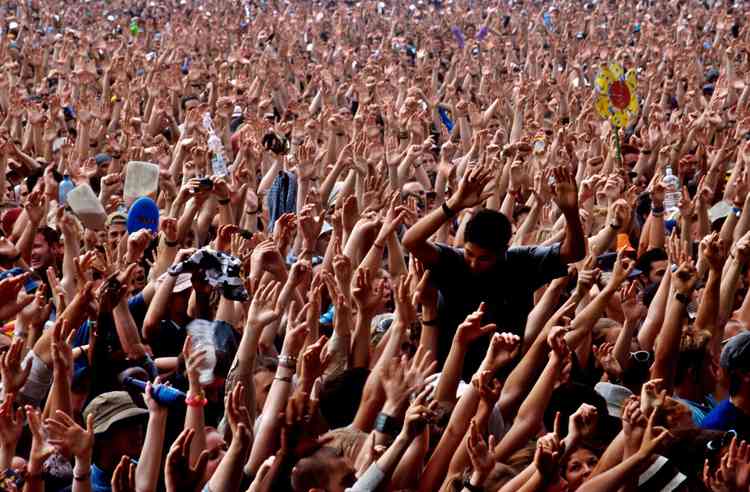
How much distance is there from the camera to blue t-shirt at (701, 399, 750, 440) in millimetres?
4273

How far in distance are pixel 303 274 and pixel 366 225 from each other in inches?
41.1

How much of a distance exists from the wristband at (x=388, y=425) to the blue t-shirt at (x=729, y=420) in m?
1.23

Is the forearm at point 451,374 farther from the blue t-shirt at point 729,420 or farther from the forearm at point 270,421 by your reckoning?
the blue t-shirt at point 729,420

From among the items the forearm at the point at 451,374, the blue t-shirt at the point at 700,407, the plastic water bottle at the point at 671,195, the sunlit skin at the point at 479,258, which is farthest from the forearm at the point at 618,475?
the plastic water bottle at the point at 671,195

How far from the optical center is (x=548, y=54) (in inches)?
644

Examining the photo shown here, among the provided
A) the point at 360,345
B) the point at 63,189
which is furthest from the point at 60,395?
the point at 63,189

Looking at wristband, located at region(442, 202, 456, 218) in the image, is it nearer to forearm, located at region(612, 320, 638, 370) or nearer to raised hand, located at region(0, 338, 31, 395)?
forearm, located at region(612, 320, 638, 370)

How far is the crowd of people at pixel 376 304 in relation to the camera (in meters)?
3.72

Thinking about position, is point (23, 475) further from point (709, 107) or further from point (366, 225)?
point (709, 107)

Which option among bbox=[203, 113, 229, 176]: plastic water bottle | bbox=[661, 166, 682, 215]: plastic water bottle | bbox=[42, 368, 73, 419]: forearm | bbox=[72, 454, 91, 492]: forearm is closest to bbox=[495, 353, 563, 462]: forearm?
bbox=[72, 454, 91, 492]: forearm

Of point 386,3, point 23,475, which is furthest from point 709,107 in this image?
point 386,3

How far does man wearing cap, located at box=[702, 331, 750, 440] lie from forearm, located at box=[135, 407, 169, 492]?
1918 mm

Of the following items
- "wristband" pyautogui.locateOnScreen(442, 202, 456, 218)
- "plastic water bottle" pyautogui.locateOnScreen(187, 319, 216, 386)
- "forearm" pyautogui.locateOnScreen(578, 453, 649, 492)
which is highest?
"wristband" pyautogui.locateOnScreen(442, 202, 456, 218)

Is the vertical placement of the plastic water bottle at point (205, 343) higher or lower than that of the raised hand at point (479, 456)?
lower
